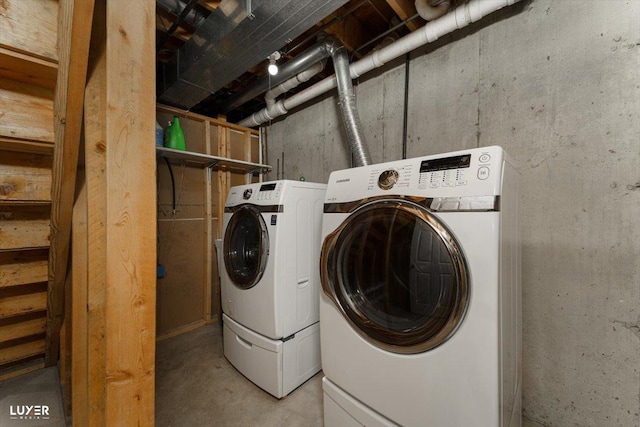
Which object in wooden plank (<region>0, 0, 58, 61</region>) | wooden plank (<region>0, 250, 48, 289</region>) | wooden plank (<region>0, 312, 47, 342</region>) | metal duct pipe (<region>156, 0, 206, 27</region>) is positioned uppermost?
metal duct pipe (<region>156, 0, 206, 27</region>)

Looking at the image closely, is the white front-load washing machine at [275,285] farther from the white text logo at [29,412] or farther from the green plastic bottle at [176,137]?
the white text logo at [29,412]

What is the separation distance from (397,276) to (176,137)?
237 centimetres

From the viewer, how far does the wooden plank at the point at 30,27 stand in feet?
2.89

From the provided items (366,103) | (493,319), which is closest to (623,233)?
(493,319)

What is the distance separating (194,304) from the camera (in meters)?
2.67

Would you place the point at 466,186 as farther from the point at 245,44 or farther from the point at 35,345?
the point at 35,345

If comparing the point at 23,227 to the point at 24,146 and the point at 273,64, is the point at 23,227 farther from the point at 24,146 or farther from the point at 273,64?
the point at 273,64

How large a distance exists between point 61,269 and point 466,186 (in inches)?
85.3

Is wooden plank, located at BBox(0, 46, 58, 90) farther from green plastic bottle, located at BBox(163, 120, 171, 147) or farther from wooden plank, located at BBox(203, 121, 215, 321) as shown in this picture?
wooden plank, located at BBox(203, 121, 215, 321)

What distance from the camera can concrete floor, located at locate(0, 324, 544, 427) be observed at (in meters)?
1.49

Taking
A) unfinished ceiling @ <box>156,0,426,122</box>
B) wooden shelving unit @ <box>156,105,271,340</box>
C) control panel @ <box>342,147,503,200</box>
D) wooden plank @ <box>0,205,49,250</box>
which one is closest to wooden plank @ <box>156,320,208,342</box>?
wooden shelving unit @ <box>156,105,271,340</box>

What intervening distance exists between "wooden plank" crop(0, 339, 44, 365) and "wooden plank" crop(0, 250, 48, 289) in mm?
721

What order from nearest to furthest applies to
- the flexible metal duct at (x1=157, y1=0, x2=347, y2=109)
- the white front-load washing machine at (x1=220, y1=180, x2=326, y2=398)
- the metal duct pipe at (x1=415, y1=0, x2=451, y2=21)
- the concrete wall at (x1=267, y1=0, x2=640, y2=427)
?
the concrete wall at (x1=267, y1=0, x2=640, y2=427)
the flexible metal duct at (x1=157, y1=0, x2=347, y2=109)
the metal duct pipe at (x1=415, y1=0, x2=451, y2=21)
the white front-load washing machine at (x1=220, y1=180, x2=326, y2=398)

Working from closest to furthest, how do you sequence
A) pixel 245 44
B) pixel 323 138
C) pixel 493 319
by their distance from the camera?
pixel 493 319 → pixel 245 44 → pixel 323 138
